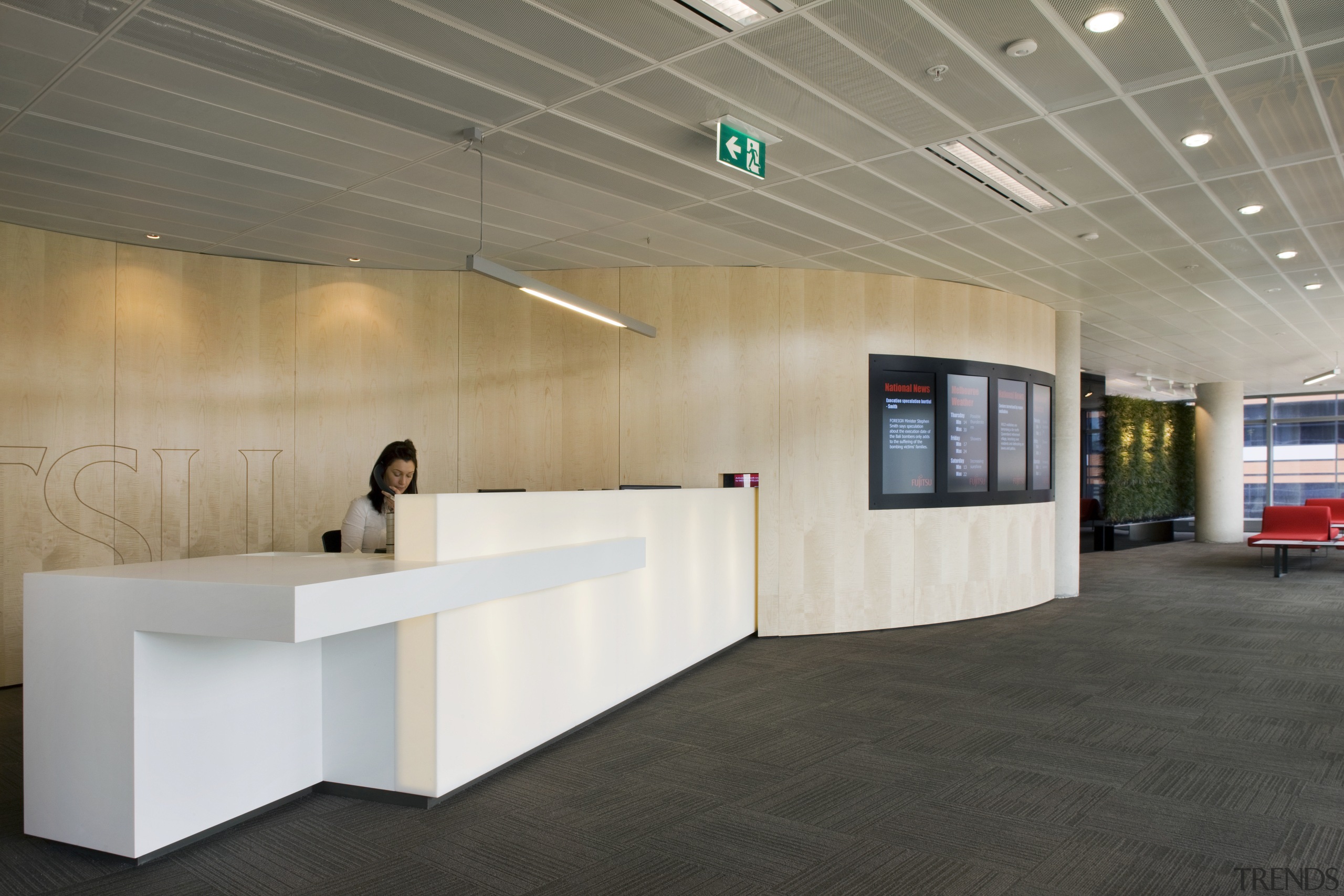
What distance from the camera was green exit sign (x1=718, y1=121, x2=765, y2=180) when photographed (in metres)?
4.18

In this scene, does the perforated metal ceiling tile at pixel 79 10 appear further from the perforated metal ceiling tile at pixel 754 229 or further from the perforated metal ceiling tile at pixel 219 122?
the perforated metal ceiling tile at pixel 754 229

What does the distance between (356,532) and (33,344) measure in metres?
2.88

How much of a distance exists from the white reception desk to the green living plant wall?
14.5m

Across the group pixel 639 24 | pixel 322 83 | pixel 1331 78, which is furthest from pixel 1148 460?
pixel 322 83

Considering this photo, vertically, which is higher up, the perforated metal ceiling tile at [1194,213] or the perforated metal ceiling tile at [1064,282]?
the perforated metal ceiling tile at [1194,213]

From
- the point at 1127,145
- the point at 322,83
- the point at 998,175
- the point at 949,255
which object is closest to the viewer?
the point at 322,83

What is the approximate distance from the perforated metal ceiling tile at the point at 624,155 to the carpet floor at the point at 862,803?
3191 millimetres

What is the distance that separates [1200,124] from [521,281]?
12.2ft

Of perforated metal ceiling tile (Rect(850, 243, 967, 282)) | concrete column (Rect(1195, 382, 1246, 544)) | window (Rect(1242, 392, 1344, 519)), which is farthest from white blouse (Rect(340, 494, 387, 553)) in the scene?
window (Rect(1242, 392, 1344, 519))

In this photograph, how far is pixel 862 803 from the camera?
3.58 m

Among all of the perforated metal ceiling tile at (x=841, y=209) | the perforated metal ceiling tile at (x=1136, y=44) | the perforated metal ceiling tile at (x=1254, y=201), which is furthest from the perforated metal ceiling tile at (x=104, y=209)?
the perforated metal ceiling tile at (x=1254, y=201)

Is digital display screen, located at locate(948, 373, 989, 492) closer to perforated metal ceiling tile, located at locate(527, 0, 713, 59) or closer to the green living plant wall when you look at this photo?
perforated metal ceiling tile, located at locate(527, 0, 713, 59)

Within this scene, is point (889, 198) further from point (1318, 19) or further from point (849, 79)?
point (1318, 19)

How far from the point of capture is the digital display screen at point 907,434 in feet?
24.9
